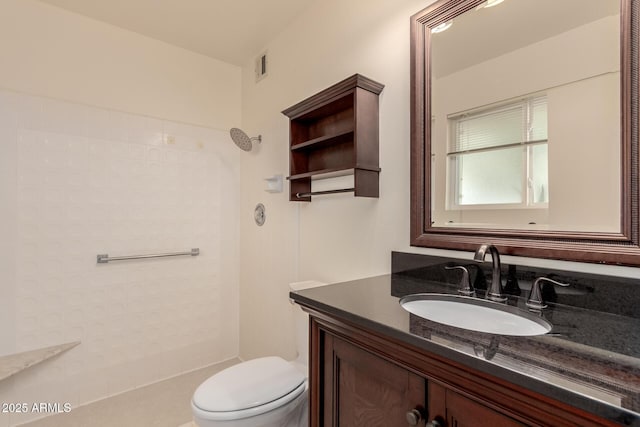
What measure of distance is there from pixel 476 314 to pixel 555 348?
34cm

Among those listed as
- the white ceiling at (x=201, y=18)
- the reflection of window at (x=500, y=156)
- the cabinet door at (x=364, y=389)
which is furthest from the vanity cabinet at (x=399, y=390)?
the white ceiling at (x=201, y=18)

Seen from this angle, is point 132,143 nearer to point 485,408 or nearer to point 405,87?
point 405,87

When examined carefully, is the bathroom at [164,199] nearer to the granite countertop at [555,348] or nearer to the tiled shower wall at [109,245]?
the tiled shower wall at [109,245]

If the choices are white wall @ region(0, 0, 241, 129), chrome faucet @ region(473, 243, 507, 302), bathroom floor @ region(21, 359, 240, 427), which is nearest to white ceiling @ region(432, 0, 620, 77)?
chrome faucet @ region(473, 243, 507, 302)

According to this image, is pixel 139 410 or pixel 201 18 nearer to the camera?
pixel 139 410

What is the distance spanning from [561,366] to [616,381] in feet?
0.23

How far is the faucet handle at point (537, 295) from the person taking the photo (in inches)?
33.8

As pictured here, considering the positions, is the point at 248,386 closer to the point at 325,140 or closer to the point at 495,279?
the point at 495,279

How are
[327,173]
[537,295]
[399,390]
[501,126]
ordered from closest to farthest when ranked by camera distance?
[399,390] < [537,295] < [501,126] < [327,173]

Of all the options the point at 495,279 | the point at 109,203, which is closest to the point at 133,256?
the point at 109,203

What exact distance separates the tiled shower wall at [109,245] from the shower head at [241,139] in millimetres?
363

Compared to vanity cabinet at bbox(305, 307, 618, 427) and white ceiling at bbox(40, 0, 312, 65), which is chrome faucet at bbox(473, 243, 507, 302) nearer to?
vanity cabinet at bbox(305, 307, 618, 427)

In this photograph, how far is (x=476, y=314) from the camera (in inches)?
37.1

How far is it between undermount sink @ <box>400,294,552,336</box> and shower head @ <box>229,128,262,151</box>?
181 centimetres
